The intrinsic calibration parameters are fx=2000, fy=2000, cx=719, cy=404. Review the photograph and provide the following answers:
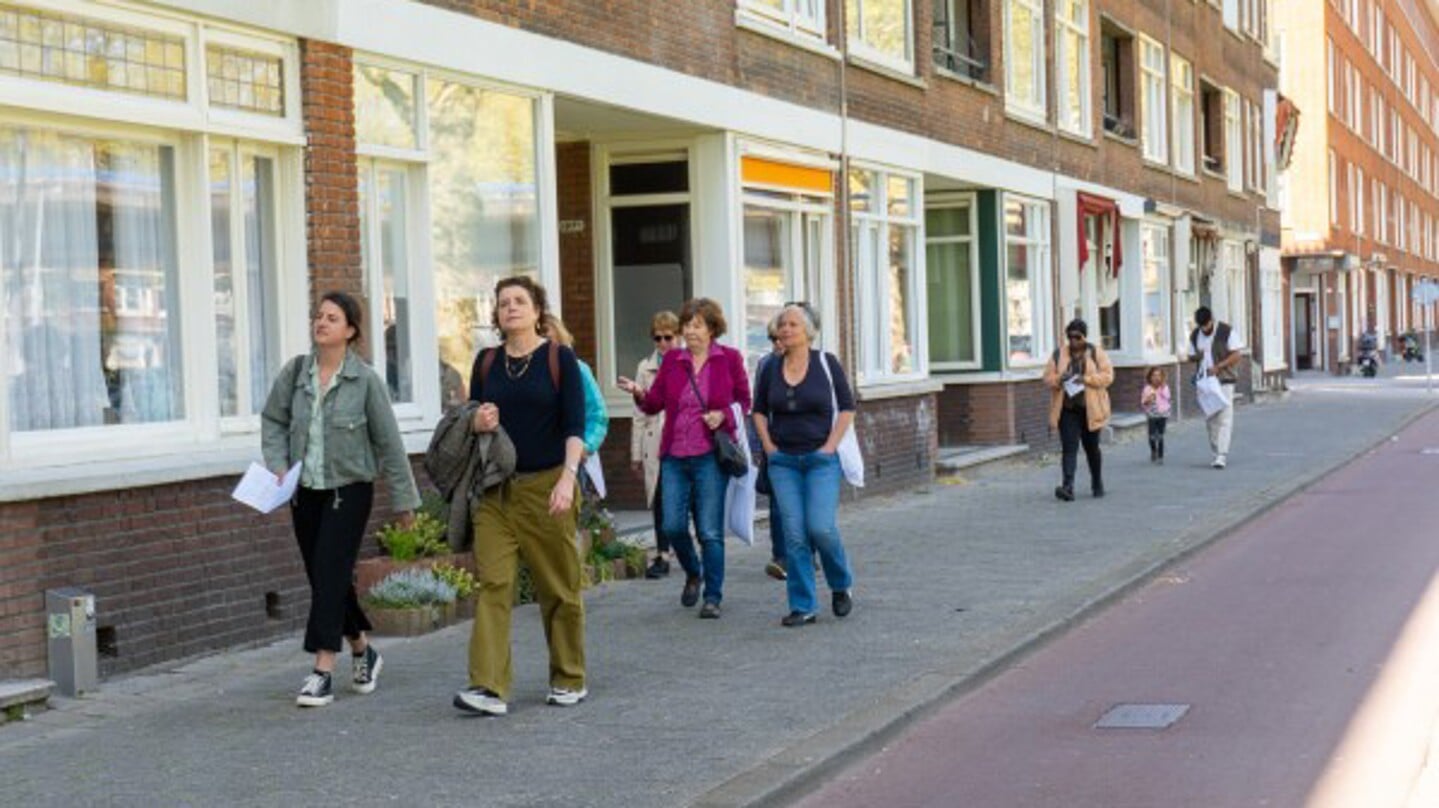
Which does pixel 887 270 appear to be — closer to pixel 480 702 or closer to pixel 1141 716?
pixel 1141 716

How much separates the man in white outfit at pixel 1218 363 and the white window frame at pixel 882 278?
3.36 m

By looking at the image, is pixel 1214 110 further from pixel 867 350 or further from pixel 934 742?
pixel 934 742

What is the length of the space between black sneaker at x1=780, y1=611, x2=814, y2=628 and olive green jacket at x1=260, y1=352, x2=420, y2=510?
9.66 feet

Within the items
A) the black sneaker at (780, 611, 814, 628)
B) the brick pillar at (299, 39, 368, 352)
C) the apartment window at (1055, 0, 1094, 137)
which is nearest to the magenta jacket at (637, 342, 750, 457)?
the black sneaker at (780, 611, 814, 628)

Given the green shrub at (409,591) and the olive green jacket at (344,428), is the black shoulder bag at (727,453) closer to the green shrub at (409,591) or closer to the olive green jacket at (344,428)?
the green shrub at (409,591)

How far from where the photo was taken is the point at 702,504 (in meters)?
11.8

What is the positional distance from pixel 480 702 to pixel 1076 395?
11.9 m

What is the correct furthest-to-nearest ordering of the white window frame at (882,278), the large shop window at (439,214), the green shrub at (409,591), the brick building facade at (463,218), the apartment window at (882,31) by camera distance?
the white window frame at (882,278)
the apartment window at (882,31)
the large shop window at (439,214)
the green shrub at (409,591)
the brick building facade at (463,218)

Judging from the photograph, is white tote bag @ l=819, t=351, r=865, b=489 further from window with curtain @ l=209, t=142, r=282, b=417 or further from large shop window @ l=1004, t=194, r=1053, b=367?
large shop window @ l=1004, t=194, r=1053, b=367

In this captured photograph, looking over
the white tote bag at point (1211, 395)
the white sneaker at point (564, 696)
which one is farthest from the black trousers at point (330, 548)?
the white tote bag at point (1211, 395)

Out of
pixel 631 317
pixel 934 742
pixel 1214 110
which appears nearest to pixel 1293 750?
pixel 934 742

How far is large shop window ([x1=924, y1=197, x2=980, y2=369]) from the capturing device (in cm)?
2589

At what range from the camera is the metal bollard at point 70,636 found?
30.7 feet

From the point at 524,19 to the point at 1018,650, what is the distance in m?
6.07
